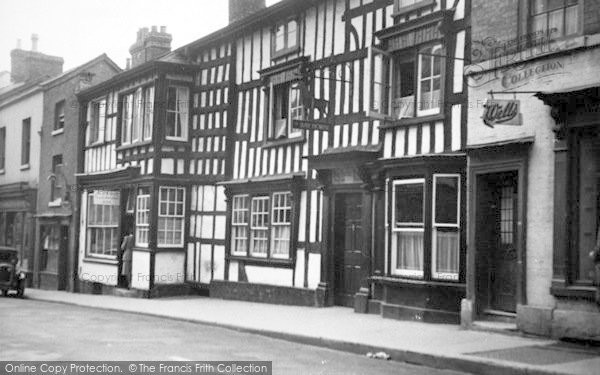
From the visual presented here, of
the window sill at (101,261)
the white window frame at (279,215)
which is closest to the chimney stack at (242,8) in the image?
the white window frame at (279,215)

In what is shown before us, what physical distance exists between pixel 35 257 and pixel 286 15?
1737cm

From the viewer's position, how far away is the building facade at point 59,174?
27.1 metres

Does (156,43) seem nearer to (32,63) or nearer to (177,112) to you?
(177,112)

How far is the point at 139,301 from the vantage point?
2042cm

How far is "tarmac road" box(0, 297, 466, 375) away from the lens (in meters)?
9.39

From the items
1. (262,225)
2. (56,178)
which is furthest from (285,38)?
(56,178)

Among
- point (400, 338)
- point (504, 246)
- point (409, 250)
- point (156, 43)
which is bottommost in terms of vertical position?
point (400, 338)

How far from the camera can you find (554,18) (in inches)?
446

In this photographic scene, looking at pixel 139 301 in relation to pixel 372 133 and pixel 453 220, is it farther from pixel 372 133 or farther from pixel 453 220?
pixel 453 220

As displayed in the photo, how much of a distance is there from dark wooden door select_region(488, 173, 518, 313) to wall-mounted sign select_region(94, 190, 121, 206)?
14.7 meters

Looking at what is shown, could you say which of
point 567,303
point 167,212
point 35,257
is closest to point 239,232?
point 167,212

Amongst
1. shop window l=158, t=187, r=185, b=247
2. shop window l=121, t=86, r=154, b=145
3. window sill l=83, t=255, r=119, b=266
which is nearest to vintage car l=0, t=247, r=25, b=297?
window sill l=83, t=255, r=119, b=266

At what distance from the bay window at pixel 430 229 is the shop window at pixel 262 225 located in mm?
4141

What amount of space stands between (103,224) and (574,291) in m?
18.2
